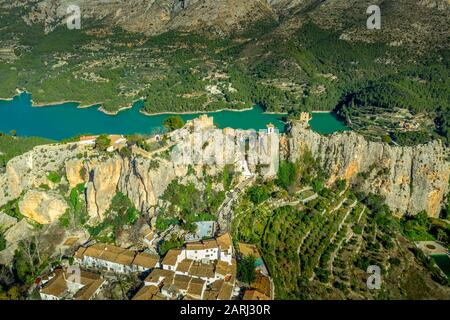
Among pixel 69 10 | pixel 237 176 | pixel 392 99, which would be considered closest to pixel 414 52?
pixel 392 99

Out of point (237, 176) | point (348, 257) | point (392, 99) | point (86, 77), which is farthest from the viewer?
point (86, 77)

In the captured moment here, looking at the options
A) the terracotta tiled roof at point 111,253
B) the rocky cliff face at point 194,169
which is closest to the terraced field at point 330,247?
the rocky cliff face at point 194,169

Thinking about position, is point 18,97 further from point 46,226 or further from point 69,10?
point 46,226

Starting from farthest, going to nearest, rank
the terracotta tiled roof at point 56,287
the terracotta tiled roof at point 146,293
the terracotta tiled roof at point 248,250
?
the terracotta tiled roof at point 248,250 → the terracotta tiled roof at point 56,287 → the terracotta tiled roof at point 146,293

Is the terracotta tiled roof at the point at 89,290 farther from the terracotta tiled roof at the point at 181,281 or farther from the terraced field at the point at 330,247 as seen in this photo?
the terraced field at the point at 330,247

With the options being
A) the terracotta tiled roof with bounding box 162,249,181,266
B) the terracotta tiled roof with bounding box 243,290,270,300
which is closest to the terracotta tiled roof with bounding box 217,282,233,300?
the terracotta tiled roof with bounding box 243,290,270,300

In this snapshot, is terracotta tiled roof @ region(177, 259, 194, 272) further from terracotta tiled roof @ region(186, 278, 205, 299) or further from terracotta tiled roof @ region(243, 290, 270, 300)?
terracotta tiled roof @ region(243, 290, 270, 300)
